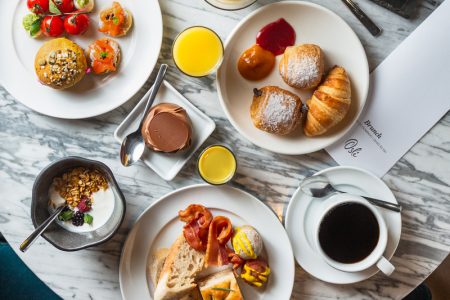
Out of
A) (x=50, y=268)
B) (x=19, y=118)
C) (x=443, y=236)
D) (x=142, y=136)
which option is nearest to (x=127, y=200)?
(x=142, y=136)

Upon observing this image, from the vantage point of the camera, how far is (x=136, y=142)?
1.70m

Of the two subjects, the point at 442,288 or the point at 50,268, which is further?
the point at 442,288

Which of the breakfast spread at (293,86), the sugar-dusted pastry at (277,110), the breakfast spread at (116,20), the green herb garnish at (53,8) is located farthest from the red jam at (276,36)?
the green herb garnish at (53,8)

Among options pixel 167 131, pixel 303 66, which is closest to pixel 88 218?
pixel 167 131

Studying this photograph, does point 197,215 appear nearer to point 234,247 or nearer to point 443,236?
point 234,247

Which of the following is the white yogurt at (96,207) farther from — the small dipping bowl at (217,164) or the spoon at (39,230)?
the small dipping bowl at (217,164)

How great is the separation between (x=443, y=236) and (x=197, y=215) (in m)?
0.83

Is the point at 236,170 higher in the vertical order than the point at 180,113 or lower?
lower

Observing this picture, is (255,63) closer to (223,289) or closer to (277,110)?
(277,110)

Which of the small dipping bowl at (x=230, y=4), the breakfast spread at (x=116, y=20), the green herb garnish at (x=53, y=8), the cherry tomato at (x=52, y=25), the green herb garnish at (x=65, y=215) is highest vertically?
the small dipping bowl at (x=230, y=4)

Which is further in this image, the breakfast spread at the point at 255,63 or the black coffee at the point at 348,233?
the breakfast spread at the point at 255,63

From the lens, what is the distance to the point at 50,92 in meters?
1.73

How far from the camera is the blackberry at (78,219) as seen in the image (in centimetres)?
173

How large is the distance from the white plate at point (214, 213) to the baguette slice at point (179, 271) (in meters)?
0.07
